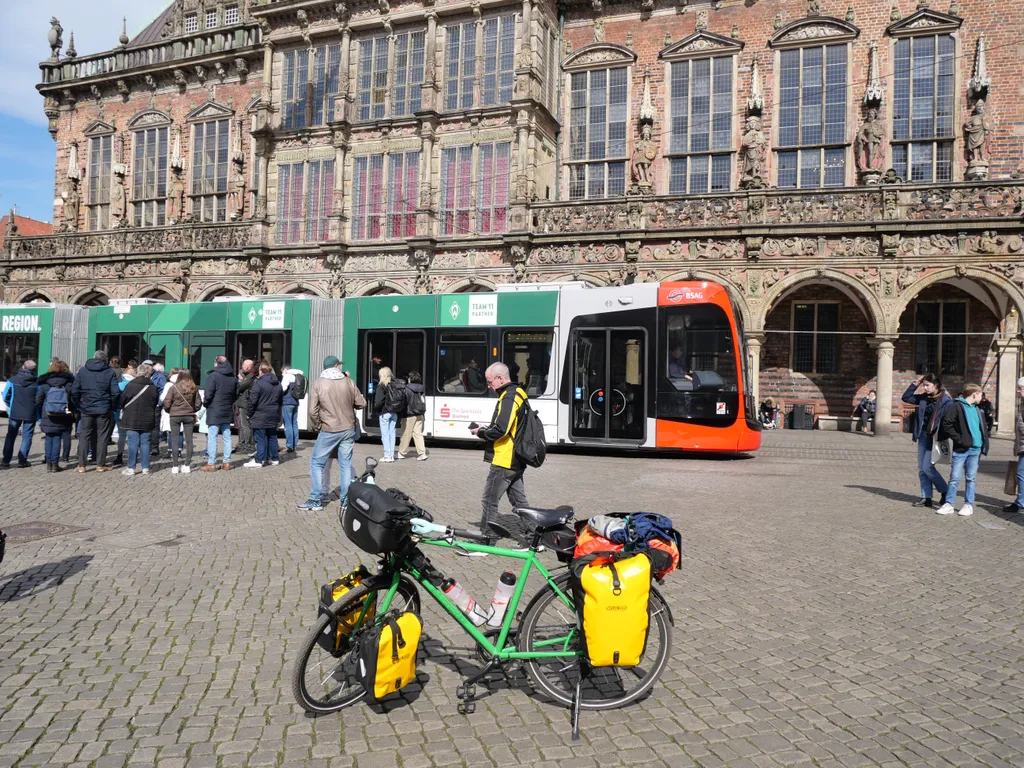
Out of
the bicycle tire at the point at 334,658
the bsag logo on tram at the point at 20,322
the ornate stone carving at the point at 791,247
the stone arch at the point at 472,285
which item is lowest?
the bicycle tire at the point at 334,658

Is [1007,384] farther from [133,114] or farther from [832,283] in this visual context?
[133,114]

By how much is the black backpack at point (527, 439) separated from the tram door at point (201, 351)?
14045 mm

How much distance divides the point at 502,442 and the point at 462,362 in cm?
978

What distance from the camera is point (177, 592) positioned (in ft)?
18.1

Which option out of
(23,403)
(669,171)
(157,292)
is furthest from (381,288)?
(23,403)

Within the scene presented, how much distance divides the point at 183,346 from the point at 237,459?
6649mm

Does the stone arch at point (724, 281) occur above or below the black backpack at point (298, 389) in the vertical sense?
above

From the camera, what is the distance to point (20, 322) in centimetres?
2070

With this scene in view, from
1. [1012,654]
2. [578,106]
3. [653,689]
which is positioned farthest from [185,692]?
[578,106]

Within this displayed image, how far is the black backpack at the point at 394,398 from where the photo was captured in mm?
13859

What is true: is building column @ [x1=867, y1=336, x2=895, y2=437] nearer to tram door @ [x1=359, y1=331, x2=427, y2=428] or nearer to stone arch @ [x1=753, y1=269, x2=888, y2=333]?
stone arch @ [x1=753, y1=269, x2=888, y2=333]

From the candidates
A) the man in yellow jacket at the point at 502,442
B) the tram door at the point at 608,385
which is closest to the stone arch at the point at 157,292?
the tram door at the point at 608,385

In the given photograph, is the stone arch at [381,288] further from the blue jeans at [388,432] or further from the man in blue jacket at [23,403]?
the man in blue jacket at [23,403]

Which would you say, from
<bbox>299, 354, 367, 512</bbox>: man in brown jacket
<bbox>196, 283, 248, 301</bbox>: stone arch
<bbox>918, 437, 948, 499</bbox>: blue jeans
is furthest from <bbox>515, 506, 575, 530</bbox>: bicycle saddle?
<bbox>196, 283, 248, 301</bbox>: stone arch
